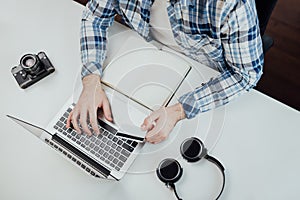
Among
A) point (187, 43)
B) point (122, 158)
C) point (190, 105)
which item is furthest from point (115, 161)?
point (187, 43)

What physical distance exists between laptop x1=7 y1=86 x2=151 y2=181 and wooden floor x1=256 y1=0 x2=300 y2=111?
0.86 meters

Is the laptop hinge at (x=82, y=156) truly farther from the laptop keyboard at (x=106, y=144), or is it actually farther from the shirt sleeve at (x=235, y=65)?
the shirt sleeve at (x=235, y=65)

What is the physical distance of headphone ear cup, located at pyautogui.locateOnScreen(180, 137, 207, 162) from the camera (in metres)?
0.97

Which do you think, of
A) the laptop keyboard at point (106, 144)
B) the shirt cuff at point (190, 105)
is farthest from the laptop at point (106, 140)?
the shirt cuff at point (190, 105)

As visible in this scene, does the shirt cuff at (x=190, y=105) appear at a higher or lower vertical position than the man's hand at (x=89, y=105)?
lower

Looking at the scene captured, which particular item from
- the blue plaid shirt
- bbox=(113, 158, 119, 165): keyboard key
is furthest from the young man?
bbox=(113, 158, 119, 165): keyboard key

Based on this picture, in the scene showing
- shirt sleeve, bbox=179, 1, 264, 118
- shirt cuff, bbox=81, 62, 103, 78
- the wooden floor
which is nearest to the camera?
shirt sleeve, bbox=179, 1, 264, 118

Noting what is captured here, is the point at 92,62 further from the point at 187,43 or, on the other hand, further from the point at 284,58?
the point at 284,58

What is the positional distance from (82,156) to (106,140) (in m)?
0.08

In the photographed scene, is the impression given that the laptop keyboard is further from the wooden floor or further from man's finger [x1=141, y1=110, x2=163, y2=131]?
the wooden floor

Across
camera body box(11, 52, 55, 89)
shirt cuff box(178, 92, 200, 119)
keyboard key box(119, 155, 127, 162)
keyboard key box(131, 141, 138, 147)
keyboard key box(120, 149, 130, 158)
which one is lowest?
keyboard key box(119, 155, 127, 162)

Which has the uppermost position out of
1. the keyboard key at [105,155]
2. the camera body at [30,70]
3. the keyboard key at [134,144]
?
the camera body at [30,70]

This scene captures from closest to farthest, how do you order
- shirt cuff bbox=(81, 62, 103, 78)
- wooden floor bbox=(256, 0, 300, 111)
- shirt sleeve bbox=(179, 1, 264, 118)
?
1. shirt sleeve bbox=(179, 1, 264, 118)
2. shirt cuff bbox=(81, 62, 103, 78)
3. wooden floor bbox=(256, 0, 300, 111)

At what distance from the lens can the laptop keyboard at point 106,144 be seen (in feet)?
3.28
